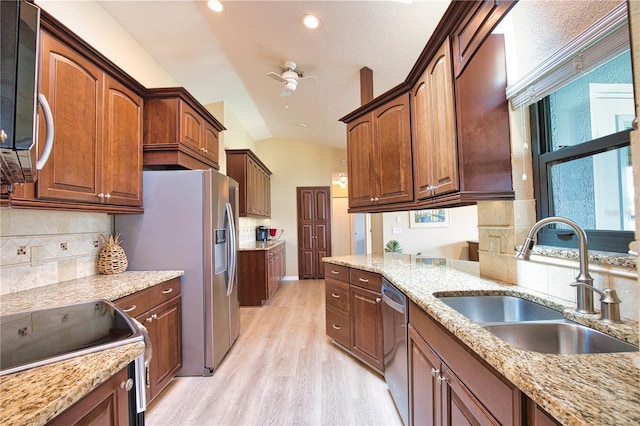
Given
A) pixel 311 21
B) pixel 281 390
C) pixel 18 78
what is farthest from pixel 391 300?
pixel 311 21

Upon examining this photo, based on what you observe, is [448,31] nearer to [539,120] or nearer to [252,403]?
[539,120]

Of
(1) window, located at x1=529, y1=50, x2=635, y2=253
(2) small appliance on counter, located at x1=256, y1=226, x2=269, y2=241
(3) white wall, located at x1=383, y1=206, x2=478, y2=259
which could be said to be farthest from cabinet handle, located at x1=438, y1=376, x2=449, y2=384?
(2) small appliance on counter, located at x1=256, y1=226, x2=269, y2=241

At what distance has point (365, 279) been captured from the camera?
223 centimetres

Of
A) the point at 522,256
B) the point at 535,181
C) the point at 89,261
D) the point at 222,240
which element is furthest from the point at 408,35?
the point at 89,261

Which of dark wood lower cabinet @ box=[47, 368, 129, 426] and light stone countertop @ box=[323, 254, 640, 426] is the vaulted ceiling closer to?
light stone countertop @ box=[323, 254, 640, 426]

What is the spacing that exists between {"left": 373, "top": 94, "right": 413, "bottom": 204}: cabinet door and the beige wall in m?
3.77

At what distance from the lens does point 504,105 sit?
1564mm

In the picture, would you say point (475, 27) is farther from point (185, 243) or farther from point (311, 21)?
point (185, 243)

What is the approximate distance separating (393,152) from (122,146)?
2117mm

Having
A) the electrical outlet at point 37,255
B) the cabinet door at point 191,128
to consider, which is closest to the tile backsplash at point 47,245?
the electrical outlet at point 37,255

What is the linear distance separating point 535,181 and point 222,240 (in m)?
2.36

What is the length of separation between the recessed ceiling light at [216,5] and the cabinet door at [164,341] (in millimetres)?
2441

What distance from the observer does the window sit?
1.09 metres

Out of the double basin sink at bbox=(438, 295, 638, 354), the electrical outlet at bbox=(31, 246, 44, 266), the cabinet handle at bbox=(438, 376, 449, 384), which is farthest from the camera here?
the electrical outlet at bbox=(31, 246, 44, 266)
